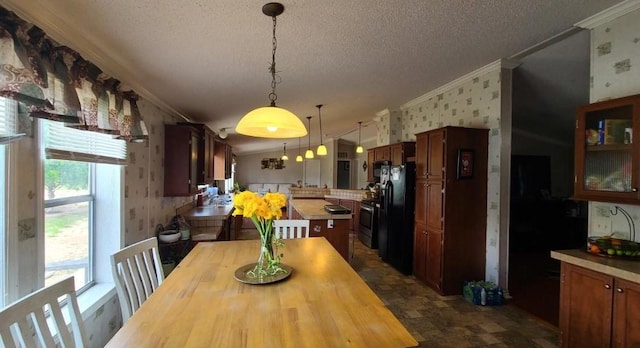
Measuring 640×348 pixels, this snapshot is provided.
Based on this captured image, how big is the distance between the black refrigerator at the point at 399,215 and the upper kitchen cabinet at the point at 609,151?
6.35 feet

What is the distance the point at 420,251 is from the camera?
3.64m

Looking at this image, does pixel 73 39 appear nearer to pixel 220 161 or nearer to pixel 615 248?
pixel 615 248

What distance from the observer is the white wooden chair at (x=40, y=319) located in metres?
0.89

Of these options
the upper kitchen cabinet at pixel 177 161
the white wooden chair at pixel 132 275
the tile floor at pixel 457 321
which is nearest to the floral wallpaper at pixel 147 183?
the upper kitchen cabinet at pixel 177 161

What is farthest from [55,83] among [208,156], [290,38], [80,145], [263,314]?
[208,156]

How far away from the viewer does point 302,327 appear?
1.11 meters

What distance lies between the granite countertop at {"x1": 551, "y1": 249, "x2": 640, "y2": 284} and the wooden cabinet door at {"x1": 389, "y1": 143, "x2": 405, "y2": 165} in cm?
258

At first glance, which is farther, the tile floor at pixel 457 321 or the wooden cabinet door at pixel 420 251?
the wooden cabinet door at pixel 420 251

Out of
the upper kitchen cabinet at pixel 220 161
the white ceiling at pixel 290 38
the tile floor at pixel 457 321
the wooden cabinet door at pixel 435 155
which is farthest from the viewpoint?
the upper kitchen cabinet at pixel 220 161

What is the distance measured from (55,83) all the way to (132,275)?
1.10m

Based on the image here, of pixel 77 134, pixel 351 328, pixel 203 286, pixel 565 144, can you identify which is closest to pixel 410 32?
pixel 351 328

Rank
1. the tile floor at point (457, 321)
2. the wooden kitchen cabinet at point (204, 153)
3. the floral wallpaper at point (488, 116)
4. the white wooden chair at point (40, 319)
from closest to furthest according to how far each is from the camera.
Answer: the white wooden chair at point (40, 319) < the tile floor at point (457, 321) < the floral wallpaper at point (488, 116) < the wooden kitchen cabinet at point (204, 153)

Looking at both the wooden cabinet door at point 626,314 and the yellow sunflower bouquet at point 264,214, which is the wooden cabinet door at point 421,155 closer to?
the wooden cabinet door at point 626,314

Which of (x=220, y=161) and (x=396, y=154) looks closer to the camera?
(x=396, y=154)
